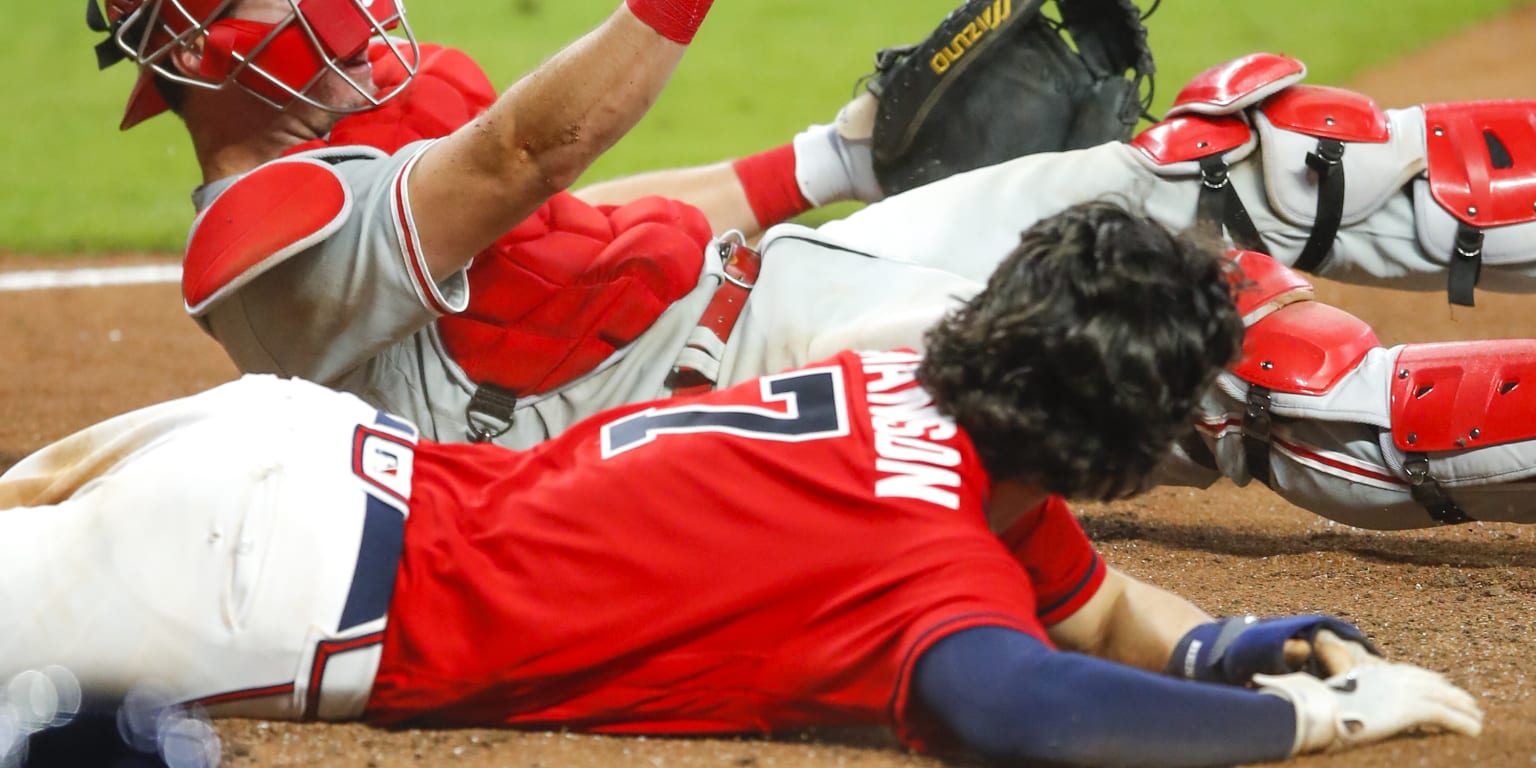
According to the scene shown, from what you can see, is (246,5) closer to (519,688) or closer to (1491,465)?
(519,688)

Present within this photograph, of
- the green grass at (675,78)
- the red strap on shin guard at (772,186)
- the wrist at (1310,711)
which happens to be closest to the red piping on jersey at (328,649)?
the wrist at (1310,711)

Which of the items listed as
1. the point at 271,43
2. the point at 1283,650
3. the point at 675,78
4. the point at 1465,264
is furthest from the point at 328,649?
the point at 675,78

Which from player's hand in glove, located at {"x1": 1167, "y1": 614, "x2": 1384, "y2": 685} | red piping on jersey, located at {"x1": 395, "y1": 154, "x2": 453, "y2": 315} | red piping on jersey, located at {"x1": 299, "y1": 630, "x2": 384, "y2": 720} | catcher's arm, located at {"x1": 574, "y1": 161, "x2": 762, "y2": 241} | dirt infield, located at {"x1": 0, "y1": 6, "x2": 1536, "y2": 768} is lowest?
dirt infield, located at {"x1": 0, "y1": 6, "x2": 1536, "y2": 768}

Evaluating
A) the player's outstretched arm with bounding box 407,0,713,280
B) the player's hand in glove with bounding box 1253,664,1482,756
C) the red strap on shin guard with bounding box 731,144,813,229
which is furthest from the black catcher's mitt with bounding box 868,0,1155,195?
the player's hand in glove with bounding box 1253,664,1482,756

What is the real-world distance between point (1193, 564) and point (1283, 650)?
80 cm

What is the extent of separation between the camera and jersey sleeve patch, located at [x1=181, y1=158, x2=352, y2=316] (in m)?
1.96

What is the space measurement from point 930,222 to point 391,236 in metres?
0.82

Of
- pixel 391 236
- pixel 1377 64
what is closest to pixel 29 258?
pixel 391 236

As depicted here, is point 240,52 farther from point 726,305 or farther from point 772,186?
point 772,186

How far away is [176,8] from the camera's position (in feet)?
7.45

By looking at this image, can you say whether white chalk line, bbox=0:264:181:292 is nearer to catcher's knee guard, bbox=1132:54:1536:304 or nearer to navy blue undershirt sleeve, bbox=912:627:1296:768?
catcher's knee guard, bbox=1132:54:1536:304

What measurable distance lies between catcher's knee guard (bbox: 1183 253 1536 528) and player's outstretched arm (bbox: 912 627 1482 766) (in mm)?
701

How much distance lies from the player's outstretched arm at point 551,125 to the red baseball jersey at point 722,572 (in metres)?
0.46

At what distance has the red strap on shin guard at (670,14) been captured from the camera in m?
1.90
